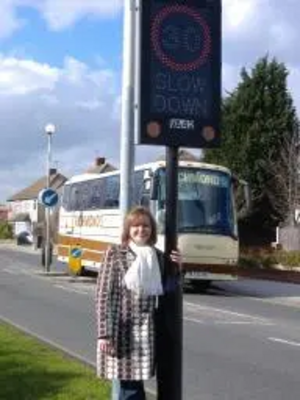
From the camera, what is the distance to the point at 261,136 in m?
62.0

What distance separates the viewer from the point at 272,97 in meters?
63.6

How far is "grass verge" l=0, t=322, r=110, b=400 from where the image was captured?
9508 millimetres

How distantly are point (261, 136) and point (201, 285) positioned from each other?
108 ft

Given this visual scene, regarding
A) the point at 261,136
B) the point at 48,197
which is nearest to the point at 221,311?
the point at 48,197

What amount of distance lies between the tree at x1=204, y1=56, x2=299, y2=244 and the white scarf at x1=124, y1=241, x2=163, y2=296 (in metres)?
53.0

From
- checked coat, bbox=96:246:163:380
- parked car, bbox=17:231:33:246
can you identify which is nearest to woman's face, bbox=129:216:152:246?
checked coat, bbox=96:246:163:380

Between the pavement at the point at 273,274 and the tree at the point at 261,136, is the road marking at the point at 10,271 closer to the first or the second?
the pavement at the point at 273,274

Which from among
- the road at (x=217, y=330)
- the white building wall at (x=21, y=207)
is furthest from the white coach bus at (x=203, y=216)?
the white building wall at (x=21, y=207)

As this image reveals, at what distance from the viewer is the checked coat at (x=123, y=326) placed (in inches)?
264

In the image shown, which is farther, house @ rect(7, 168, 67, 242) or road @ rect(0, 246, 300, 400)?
Result: house @ rect(7, 168, 67, 242)

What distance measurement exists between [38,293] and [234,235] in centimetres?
589

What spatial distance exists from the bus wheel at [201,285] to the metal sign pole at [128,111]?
2190 cm

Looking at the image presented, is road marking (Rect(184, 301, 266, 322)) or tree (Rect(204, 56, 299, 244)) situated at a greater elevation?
tree (Rect(204, 56, 299, 244))

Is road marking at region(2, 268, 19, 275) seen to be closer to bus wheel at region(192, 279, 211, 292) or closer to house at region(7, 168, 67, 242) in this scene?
bus wheel at region(192, 279, 211, 292)
